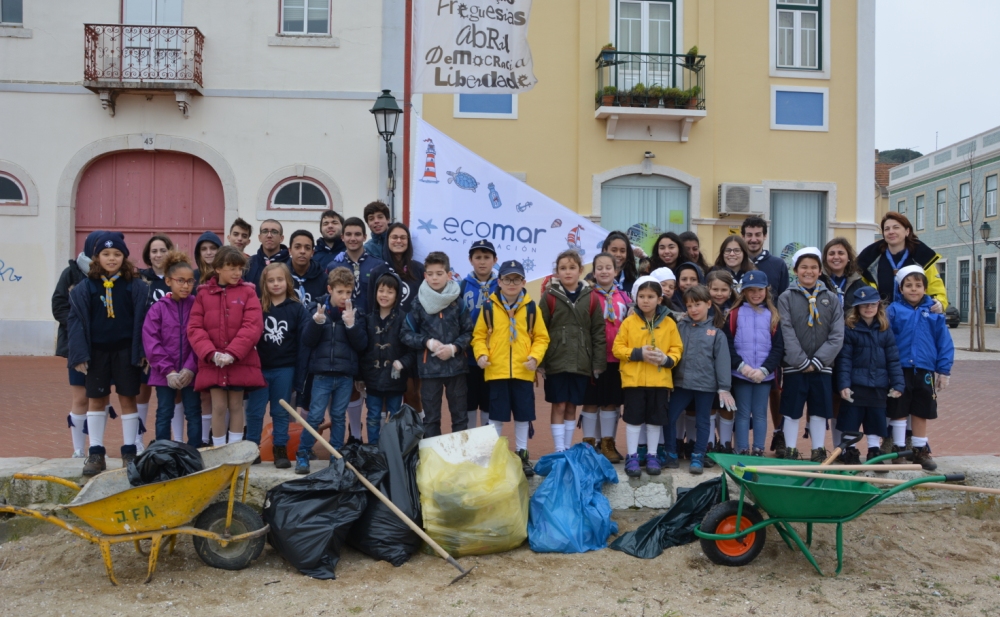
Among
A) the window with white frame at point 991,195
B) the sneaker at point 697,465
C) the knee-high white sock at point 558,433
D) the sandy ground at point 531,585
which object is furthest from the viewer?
the window with white frame at point 991,195

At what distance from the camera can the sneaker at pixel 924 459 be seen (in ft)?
18.3

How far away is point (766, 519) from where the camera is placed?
4359 millimetres

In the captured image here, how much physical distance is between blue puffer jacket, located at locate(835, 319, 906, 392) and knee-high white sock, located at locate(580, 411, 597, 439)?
1.75m

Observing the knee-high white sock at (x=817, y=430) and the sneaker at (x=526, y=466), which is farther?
the knee-high white sock at (x=817, y=430)

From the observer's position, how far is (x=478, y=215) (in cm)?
643

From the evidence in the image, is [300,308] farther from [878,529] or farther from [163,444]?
[878,529]

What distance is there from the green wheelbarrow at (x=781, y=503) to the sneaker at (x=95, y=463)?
3832mm

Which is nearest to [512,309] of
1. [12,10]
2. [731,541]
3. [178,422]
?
[731,541]

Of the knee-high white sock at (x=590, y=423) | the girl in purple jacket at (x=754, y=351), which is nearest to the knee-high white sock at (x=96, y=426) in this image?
the knee-high white sock at (x=590, y=423)

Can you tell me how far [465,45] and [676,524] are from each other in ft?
13.5

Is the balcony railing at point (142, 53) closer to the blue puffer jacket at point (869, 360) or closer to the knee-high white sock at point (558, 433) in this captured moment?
the knee-high white sock at point (558, 433)

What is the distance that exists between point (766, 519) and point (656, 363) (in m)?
1.26

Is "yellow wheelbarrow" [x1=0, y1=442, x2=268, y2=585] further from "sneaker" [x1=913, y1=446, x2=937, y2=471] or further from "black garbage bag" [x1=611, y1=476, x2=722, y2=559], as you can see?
"sneaker" [x1=913, y1=446, x2=937, y2=471]

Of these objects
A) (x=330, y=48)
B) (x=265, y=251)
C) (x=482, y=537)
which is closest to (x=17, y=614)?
(x=482, y=537)
